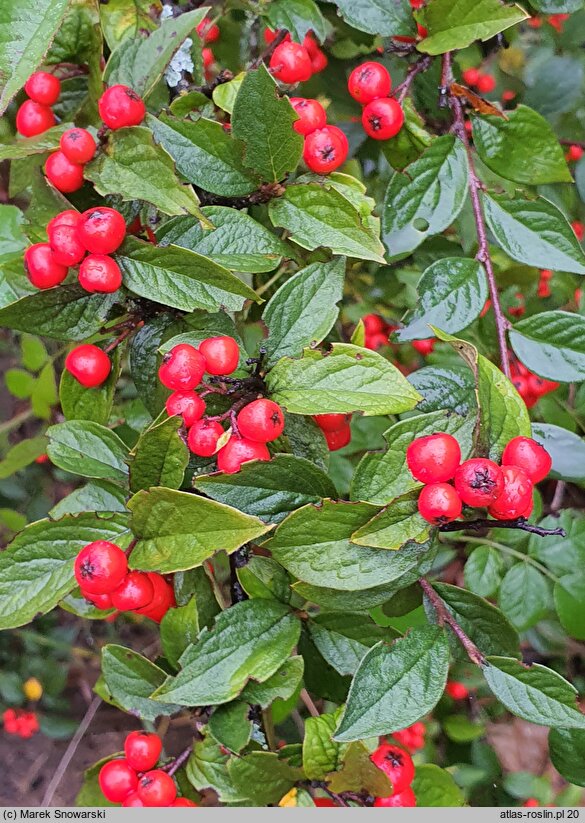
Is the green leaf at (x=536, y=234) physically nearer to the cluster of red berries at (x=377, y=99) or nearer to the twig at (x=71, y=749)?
the cluster of red berries at (x=377, y=99)

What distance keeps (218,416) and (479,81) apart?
197cm

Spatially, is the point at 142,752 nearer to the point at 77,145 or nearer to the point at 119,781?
the point at 119,781

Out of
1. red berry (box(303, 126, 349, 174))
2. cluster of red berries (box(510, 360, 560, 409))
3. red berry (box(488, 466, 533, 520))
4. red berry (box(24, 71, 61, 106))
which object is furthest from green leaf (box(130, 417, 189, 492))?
cluster of red berries (box(510, 360, 560, 409))

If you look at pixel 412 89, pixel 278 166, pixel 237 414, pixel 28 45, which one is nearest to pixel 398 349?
pixel 412 89

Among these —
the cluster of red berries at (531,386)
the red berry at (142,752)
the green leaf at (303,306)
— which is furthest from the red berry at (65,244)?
the cluster of red berries at (531,386)

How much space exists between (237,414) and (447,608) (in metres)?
0.51

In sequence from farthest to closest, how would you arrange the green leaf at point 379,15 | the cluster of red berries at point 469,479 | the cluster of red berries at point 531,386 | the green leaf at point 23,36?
the cluster of red berries at point 531,386 < the green leaf at point 379,15 < the cluster of red berries at point 469,479 < the green leaf at point 23,36

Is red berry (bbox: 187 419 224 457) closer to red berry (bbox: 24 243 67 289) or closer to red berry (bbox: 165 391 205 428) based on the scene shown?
red berry (bbox: 165 391 205 428)

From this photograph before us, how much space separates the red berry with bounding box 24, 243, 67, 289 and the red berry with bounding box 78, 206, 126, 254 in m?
0.07

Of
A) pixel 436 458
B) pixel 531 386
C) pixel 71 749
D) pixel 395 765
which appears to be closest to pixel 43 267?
pixel 436 458

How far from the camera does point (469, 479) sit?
3.08 ft

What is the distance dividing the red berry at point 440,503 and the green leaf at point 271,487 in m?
0.20

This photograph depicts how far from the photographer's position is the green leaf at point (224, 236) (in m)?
1.21

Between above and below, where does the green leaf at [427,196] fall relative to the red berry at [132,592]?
above
